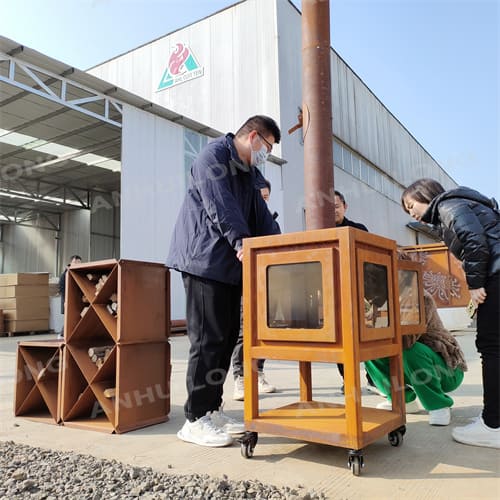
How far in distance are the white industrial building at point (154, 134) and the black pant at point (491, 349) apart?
26.1 feet

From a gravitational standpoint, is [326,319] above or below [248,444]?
above

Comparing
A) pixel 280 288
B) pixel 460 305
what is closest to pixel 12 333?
pixel 460 305

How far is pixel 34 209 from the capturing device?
864 inches

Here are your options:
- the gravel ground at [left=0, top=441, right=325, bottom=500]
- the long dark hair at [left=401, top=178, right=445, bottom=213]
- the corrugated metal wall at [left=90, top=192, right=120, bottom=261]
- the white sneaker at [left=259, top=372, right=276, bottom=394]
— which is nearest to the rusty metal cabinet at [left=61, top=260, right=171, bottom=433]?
the gravel ground at [left=0, top=441, right=325, bottom=500]

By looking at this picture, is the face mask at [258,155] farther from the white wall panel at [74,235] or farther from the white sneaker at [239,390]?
the white wall panel at [74,235]

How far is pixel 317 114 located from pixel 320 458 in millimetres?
2434

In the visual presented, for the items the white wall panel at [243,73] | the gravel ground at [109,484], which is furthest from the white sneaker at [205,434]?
the white wall panel at [243,73]

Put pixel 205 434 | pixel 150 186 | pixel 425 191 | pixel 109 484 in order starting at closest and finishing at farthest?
1. pixel 109 484
2. pixel 205 434
3. pixel 425 191
4. pixel 150 186

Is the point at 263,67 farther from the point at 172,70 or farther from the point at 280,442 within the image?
the point at 280,442

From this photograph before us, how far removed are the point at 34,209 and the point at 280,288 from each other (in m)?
22.5

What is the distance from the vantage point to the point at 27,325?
11602 millimetres

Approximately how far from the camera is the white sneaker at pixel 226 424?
2.48m

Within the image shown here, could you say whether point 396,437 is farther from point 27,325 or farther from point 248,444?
point 27,325

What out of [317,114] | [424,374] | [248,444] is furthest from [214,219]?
[317,114]
